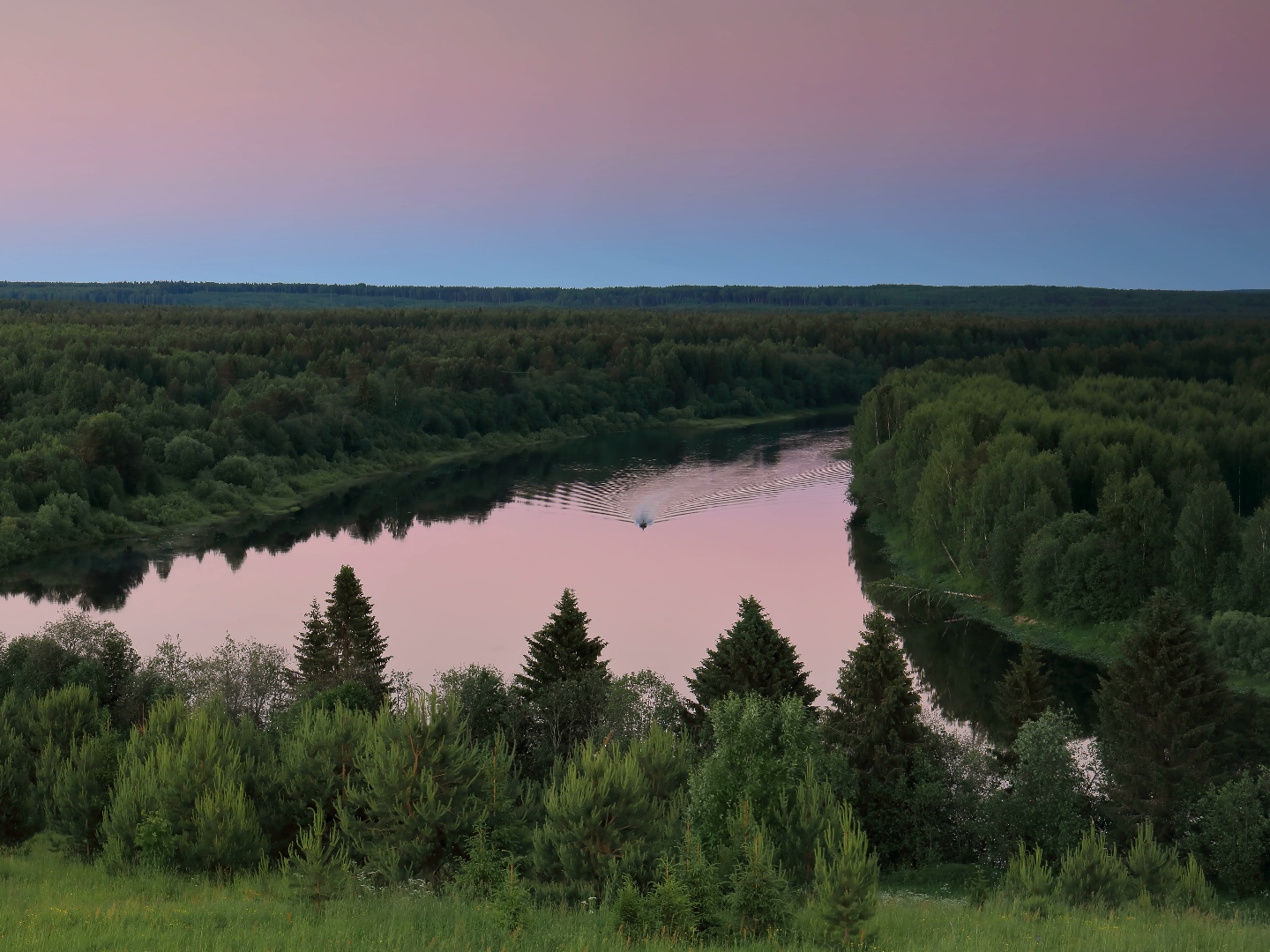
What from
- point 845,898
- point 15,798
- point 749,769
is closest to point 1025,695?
point 749,769

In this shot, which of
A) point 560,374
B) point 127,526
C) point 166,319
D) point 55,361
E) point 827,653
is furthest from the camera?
point 166,319

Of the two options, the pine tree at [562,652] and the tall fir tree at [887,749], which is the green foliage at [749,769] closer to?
the tall fir tree at [887,749]

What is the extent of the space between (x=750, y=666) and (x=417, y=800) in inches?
457

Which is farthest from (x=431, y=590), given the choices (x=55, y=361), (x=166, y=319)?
(x=166, y=319)

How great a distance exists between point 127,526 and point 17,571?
28.5 feet

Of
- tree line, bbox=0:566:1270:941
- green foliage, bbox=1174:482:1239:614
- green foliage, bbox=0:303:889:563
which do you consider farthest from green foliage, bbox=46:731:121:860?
green foliage, bbox=0:303:889:563

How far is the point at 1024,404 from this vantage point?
67.9 metres

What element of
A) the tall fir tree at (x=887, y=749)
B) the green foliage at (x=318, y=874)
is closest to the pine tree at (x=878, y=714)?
the tall fir tree at (x=887, y=749)

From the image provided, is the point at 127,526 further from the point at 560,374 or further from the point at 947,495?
the point at 560,374

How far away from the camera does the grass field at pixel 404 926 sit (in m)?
13.9

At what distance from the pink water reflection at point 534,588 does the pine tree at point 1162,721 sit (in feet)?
40.8

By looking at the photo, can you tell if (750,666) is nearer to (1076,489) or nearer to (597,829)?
(597,829)

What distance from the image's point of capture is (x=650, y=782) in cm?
2120

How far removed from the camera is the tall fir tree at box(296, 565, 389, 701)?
34438 millimetres
